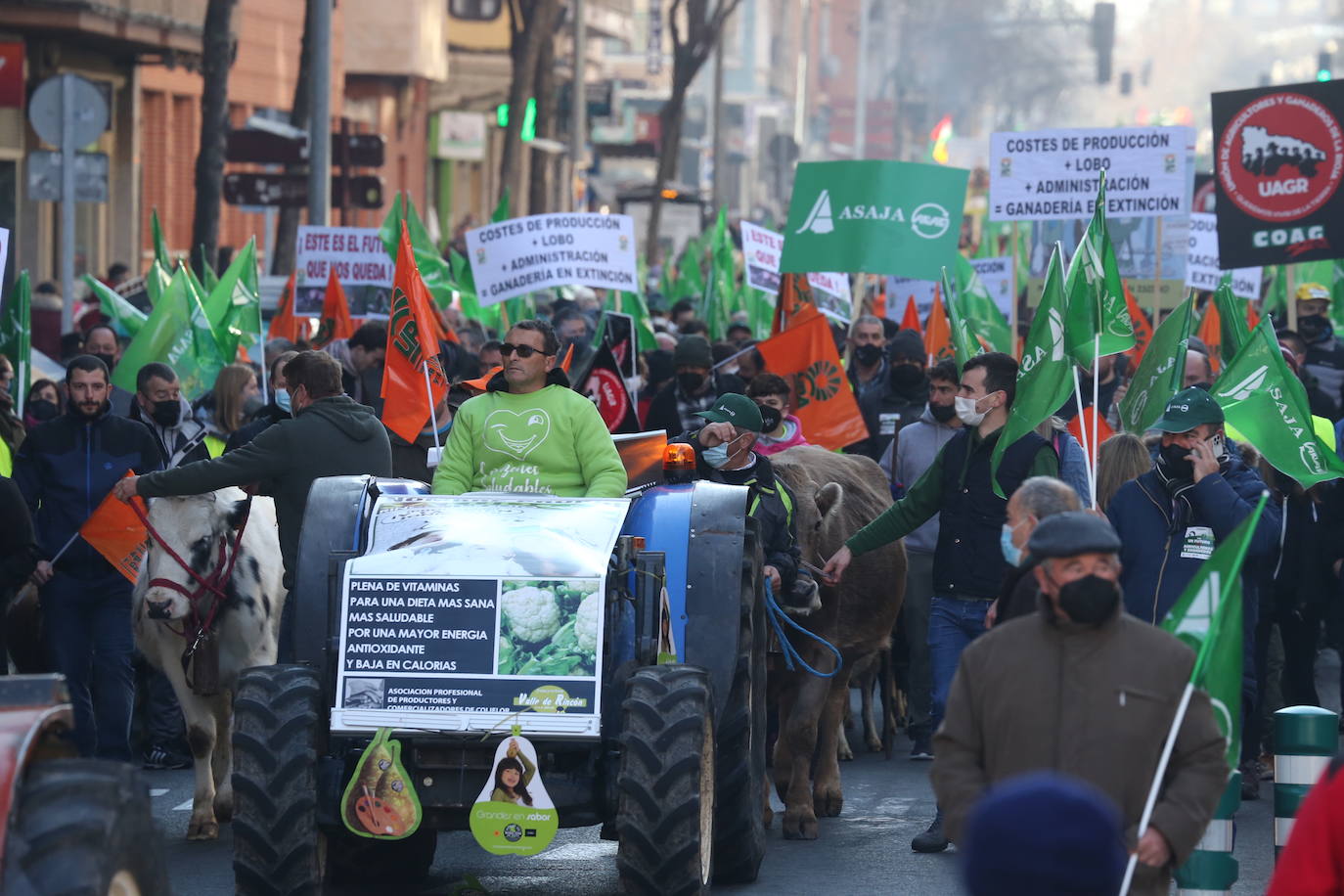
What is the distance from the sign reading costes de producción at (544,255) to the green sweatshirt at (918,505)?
8.98 meters

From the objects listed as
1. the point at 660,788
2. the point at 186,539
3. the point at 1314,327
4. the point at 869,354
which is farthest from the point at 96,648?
the point at 1314,327

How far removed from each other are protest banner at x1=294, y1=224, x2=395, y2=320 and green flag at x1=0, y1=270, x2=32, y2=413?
5.56m

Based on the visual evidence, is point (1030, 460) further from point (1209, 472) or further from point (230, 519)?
point (230, 519)

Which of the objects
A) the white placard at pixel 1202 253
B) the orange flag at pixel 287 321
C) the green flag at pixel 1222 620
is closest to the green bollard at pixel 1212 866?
the green flag at pixel 1222 620

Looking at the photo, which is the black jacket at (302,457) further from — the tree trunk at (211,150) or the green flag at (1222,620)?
the tree trunk at (211,150)

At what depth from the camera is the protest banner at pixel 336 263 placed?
19.4 meters

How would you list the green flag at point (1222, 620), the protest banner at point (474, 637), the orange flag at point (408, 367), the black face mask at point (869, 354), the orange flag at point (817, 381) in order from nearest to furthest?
the green flag at point (1222, 620) → the protest banner at point (474, 637) → the orange flag at point (408, 367) → the orange flag at point (817, 381) → the black face mask at point (869, 354)

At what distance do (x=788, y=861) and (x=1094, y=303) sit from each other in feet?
8.39

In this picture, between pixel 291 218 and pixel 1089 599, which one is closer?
pixel 1089 599

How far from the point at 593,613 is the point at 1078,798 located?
14.7 ft

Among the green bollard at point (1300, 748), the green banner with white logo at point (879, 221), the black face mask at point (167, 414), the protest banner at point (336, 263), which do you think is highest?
the green banner with white logo at point (879, 221)

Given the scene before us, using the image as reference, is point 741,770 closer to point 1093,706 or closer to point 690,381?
point 1093,706

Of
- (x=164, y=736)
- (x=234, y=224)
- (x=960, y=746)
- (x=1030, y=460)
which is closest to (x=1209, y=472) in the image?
(x=1030, y=460)

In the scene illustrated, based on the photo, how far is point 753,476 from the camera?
9820mm
